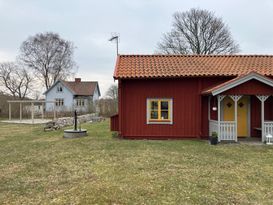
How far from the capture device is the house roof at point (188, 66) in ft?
43.4

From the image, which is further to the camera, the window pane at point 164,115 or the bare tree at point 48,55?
the bare tree at point 48,55

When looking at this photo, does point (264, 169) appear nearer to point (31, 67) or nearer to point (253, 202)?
point (253, 202)

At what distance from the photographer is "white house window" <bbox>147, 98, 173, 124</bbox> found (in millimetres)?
13422

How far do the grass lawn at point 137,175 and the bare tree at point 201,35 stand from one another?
25.6 m

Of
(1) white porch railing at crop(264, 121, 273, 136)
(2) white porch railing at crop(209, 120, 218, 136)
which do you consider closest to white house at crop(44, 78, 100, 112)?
(2) white porch railing at crop(209, 120, 218, 136)

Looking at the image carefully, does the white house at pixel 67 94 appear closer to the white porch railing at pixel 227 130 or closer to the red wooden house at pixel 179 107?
the red wooden house at pixel 179 107

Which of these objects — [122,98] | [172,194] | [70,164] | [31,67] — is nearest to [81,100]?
[31,67]

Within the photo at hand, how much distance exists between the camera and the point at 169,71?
13.6 metres

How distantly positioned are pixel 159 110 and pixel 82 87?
3794cm

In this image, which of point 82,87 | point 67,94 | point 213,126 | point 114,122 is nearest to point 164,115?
point 213,126

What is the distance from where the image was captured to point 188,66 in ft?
46.5

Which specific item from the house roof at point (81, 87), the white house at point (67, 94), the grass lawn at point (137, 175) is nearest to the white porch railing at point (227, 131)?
the grass lawn at point (137, 175)

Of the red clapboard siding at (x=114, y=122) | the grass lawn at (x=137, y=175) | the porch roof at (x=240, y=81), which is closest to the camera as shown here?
the grass lawn at (x=137, y=175)

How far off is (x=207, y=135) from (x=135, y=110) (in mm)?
3478
